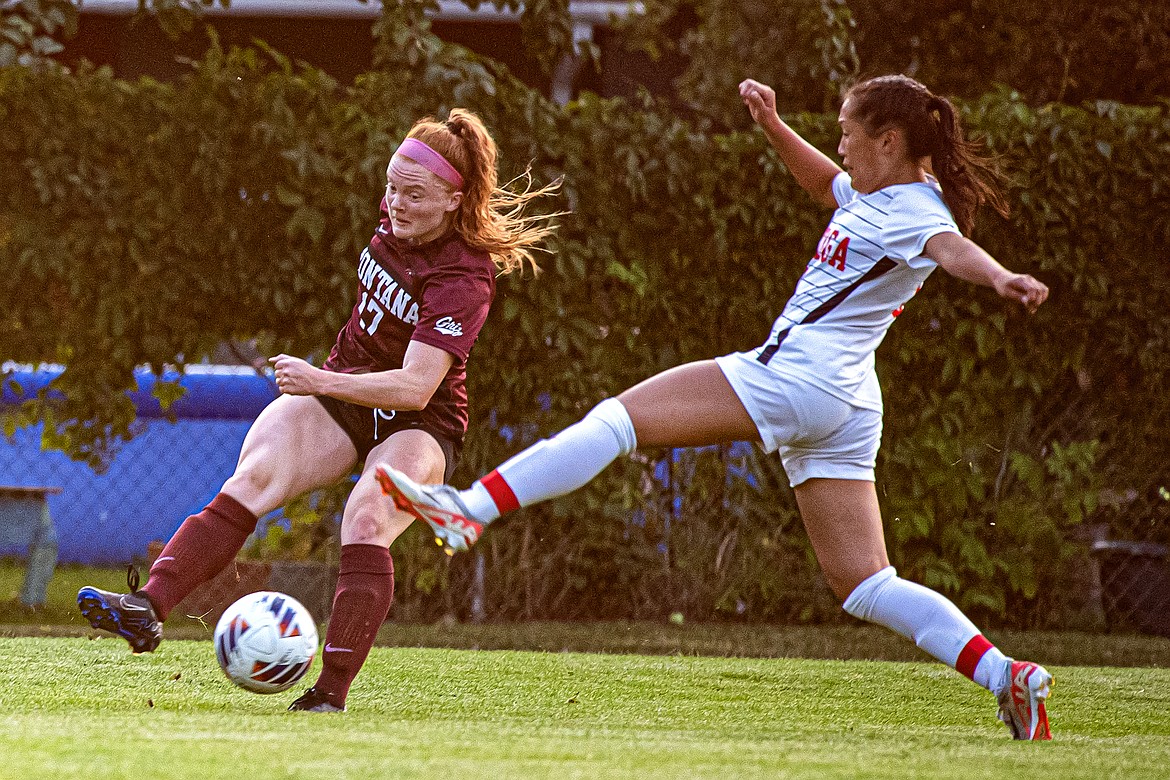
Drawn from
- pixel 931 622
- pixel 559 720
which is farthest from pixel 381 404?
pixel 931 622

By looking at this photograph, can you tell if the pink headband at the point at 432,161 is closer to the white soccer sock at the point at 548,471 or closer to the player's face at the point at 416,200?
the player's face at the point at 416,200

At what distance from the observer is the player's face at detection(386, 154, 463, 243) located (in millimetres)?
4250

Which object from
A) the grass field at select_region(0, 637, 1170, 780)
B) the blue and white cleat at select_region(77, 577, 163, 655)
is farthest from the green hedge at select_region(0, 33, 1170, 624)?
the blue and white cleat at select_region(77, 577, 163, 655)

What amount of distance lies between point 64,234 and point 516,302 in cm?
209

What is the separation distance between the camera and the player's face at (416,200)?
4250 millimetres

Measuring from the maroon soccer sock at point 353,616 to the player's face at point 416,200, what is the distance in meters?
0.91

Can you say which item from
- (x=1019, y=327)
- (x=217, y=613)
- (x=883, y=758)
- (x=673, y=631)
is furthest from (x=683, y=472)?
(x=883, y=758)

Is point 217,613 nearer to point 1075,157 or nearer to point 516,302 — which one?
point 516,302

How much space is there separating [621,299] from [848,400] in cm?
340

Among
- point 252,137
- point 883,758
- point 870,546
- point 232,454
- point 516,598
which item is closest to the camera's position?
point 883,758

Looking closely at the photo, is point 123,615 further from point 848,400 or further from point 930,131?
point 930,131

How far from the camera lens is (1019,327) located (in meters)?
7.27

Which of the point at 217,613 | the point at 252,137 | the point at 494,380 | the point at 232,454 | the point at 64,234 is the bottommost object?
the point at 217,613

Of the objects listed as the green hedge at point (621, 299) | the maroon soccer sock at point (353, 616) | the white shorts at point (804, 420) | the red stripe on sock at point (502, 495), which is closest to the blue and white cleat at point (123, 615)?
the maroon soccer sock at point (353, 616)
